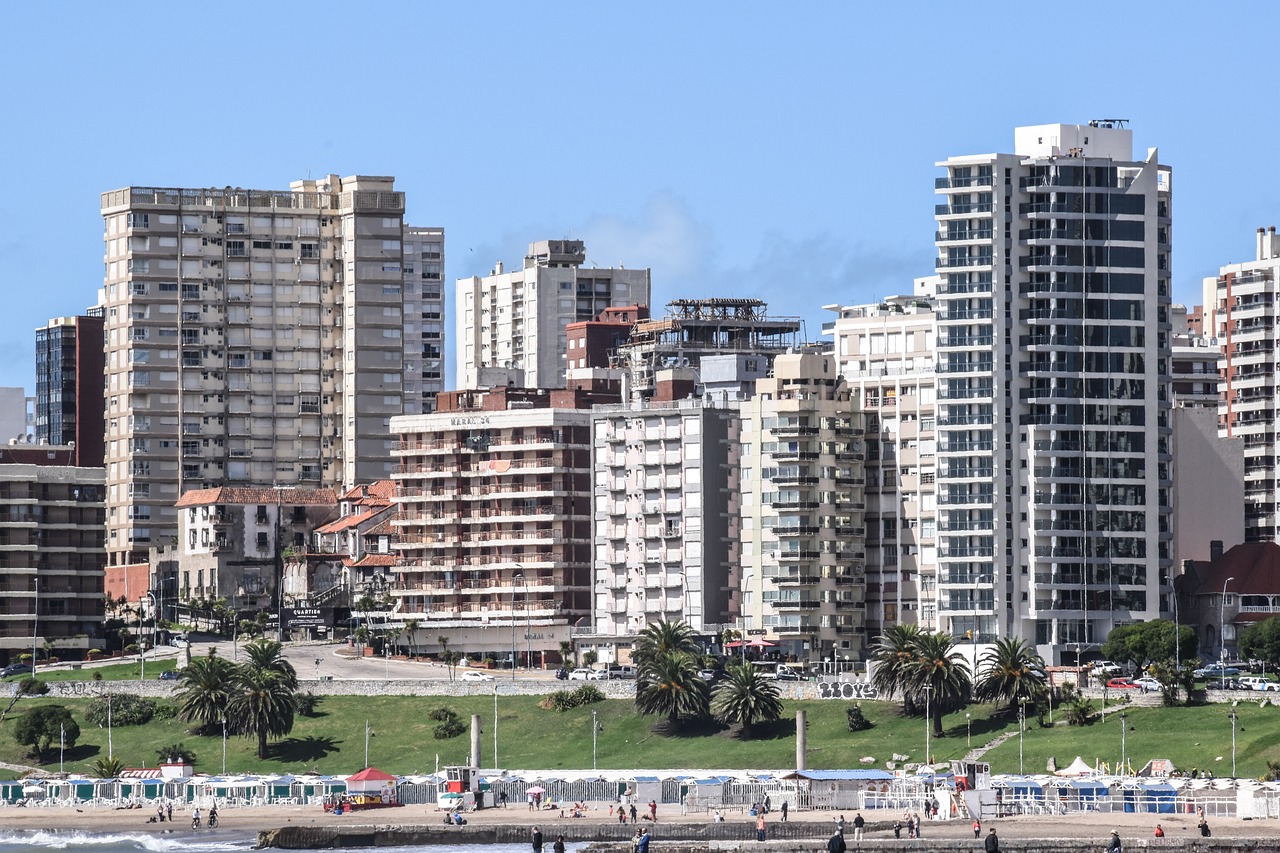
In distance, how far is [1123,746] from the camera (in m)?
168

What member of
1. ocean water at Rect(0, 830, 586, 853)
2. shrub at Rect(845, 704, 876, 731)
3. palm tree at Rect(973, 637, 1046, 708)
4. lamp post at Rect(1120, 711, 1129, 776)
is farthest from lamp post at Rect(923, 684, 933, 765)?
ocean water at Rect(0, 830, 586, 853)

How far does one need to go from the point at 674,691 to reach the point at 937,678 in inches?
779

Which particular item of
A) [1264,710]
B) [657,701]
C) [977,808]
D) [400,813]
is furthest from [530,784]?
[1264,710]

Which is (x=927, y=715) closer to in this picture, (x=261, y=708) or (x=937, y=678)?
(x=937, y=678)

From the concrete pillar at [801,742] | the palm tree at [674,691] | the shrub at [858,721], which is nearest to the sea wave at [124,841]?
the concrete pillar at [801,742]

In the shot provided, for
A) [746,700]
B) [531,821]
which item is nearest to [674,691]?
[746,700]

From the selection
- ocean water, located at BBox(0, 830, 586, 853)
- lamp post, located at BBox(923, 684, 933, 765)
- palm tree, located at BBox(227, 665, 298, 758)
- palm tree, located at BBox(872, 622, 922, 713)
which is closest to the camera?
ocean water, located at BBox(0, 830, 586, 853)

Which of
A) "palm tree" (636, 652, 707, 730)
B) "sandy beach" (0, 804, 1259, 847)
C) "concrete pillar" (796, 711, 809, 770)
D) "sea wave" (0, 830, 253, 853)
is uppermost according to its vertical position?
"palm tree" (636, 652, 707, 730)

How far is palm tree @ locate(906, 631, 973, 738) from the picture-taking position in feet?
596

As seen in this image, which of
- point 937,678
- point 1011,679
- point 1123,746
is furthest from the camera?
point 937,678

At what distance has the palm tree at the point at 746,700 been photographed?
620ft

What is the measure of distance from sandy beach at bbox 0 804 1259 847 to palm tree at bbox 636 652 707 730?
23.6 metres

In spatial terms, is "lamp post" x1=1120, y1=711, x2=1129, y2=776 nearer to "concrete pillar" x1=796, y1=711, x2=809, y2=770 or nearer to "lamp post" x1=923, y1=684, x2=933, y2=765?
"lamp post" x1=923, y1=684, x2=933, y2=765

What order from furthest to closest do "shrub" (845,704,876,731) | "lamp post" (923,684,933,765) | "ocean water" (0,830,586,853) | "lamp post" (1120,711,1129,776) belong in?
1. "shrub" (845,704,876,731)
2. "lamp post" (923,684,933,765)
3. "lamp post" (1120,711,1129,776)
4. "ocean water" (0,830,586,853)
